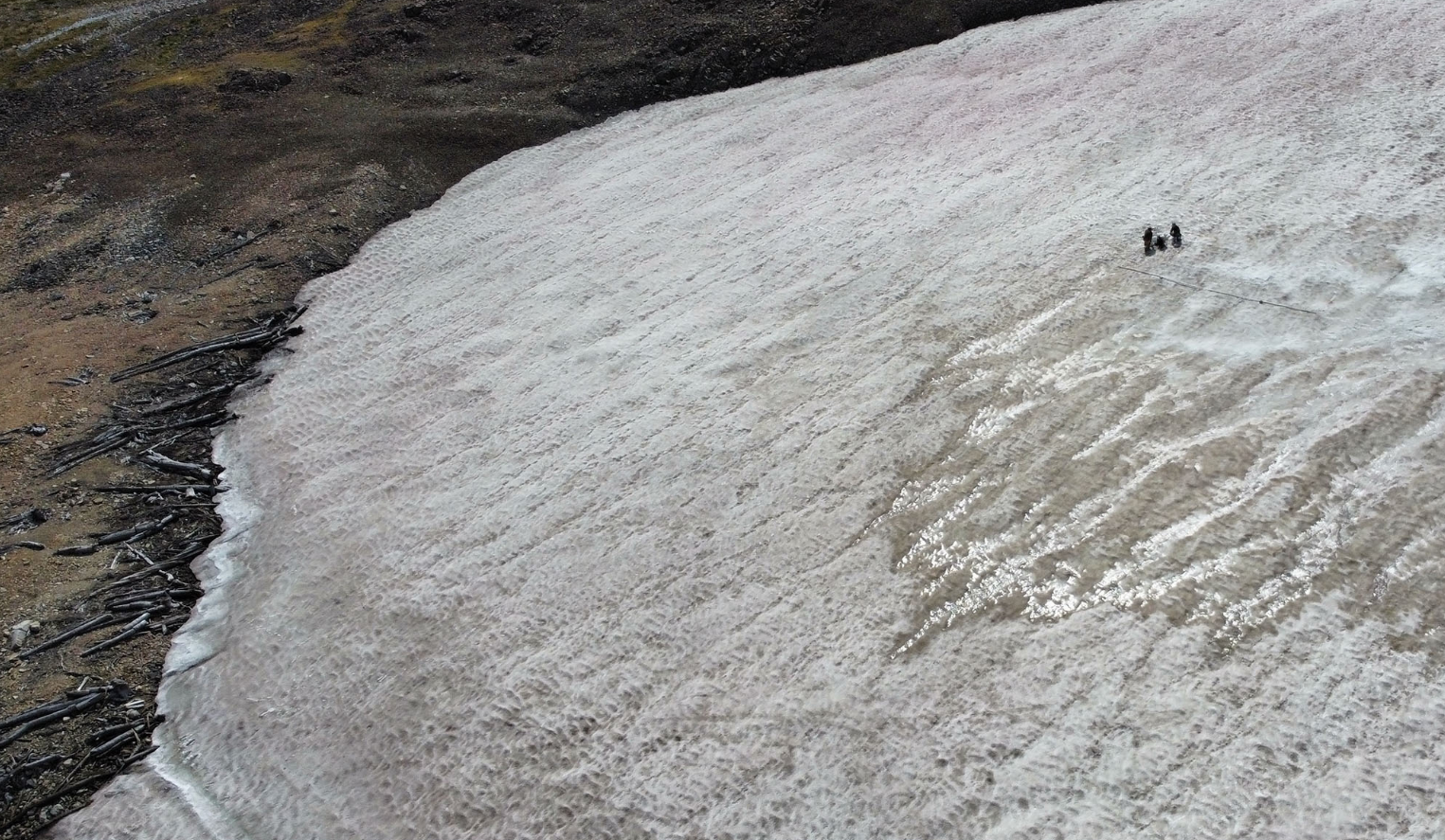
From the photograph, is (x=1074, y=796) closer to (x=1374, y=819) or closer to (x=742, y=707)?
(x=1374, y=819)

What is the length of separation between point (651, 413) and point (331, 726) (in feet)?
7.29

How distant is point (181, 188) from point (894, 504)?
269 inches

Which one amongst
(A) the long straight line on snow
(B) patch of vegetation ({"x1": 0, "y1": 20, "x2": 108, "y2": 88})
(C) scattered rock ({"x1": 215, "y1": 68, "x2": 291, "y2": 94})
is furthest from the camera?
(B) patch of vegetation ({"x1": 0, "y1": 20, "x2": 108, "y2": 88})

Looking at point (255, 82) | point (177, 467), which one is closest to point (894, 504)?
point (177, 467)

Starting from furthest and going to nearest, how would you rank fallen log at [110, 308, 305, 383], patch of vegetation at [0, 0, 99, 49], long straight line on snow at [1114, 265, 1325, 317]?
patch of vegetation at [0, 0, 99, 49] < fallen log at [110, 308, 305, 383] < long straight line on snow at [1114, 265, 1325, 317]

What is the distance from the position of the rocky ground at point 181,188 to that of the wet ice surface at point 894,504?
15.8 inches

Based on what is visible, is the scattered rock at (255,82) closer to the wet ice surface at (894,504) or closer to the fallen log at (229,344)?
the wet ice surface at (894,504)

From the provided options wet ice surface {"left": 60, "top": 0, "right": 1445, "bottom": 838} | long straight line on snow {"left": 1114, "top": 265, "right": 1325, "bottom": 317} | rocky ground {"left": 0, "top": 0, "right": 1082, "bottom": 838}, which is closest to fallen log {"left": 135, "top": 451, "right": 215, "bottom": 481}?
rocky ground {"left": 0, "top": 0, "right": 1082, "bottom": 838}

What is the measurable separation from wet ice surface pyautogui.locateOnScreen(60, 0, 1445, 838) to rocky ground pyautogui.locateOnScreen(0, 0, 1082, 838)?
401 millimetres

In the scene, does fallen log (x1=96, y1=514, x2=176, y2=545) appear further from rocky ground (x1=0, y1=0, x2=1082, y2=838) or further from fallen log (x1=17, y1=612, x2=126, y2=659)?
fallen log (x1=17, y1=612, x2=126, y2=659)

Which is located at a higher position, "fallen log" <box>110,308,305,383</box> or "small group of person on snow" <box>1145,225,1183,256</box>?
"fallen log" <box>110,308,305,383</box>

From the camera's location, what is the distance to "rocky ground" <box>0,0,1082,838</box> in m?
4.98

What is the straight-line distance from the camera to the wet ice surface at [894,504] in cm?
386

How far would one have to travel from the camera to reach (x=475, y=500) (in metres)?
5.41
